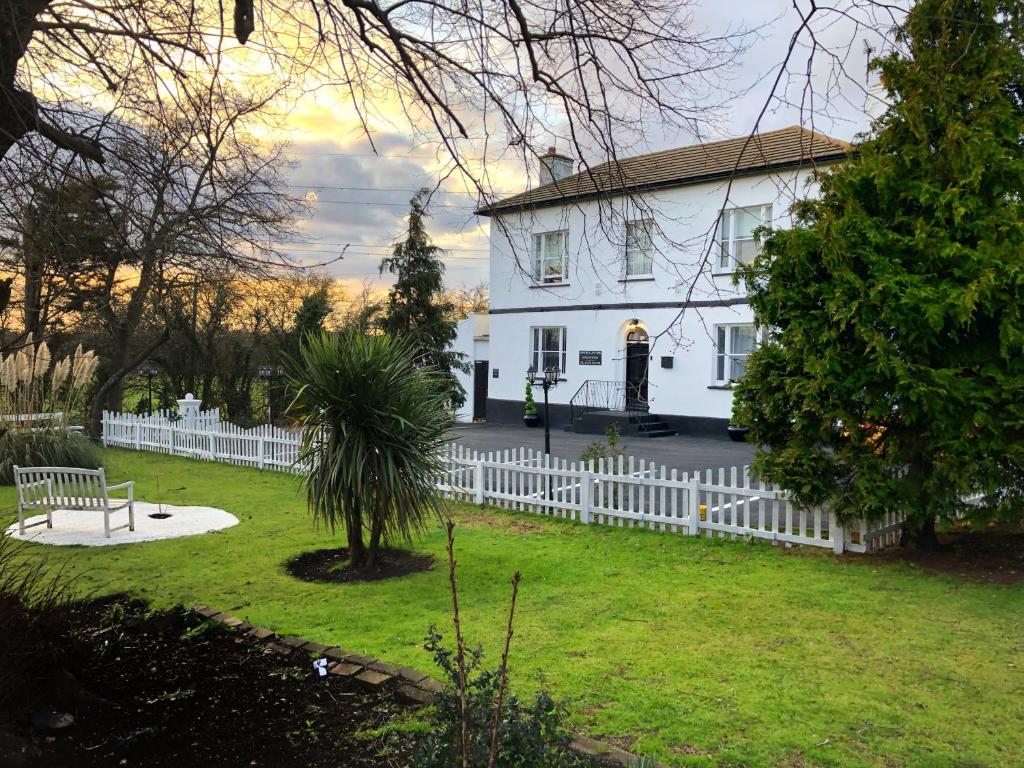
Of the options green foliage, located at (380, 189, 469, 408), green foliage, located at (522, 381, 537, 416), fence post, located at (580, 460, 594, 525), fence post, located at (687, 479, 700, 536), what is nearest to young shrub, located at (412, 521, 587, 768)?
fence post, located at (687, 479, 700, 536)

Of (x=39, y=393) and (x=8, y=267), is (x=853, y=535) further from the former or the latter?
(x=39, y=393)

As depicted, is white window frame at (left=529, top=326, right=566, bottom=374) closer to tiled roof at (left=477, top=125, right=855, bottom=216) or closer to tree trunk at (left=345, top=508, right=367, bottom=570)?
tiled roof at (left=477, top=125, right=855, bottom=216)

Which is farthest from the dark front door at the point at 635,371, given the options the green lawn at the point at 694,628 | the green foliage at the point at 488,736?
the green foliage at the point at 488,736

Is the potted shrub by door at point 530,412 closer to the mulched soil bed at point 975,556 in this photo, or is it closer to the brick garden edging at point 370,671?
the mulched soil bed at point 975,556

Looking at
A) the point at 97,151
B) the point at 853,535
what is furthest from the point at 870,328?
the point at 97,151

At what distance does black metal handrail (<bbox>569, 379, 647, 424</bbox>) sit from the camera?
2291 centimetres

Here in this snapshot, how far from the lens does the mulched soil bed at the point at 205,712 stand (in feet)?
11.7

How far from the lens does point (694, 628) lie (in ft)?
18.8

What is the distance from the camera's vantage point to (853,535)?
8.51 metres

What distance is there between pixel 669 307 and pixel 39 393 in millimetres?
16448

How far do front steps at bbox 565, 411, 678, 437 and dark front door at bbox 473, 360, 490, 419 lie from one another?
6493mm

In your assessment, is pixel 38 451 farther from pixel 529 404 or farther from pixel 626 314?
pixel 626 314

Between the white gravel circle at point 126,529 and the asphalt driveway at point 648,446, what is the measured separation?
6.57m

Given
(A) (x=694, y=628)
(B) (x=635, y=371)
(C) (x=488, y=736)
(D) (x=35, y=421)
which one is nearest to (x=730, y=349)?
(B) (x=635, y=371)
